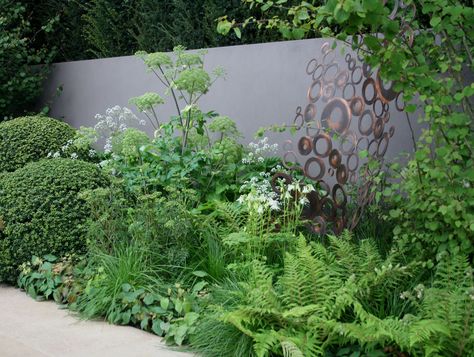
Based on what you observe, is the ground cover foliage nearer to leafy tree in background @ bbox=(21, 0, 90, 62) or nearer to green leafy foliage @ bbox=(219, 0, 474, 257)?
green leafy foliage @ bbox=(219, 0, 474, 257)

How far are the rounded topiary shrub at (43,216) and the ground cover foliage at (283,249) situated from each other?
0.08ft

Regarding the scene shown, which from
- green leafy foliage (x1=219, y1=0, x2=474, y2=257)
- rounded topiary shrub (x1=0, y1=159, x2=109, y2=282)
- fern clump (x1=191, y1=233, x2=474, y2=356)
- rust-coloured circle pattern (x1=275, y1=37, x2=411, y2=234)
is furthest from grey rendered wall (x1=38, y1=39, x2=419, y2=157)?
rounded topiary shrub (x1=0, y1=159, x2=109, y2=282)

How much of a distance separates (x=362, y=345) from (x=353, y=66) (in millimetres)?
2737

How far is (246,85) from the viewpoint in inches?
316

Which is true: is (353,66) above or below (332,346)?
above

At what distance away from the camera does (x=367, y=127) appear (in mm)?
6078

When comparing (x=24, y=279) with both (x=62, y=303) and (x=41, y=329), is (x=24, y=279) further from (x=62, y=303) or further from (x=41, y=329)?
(x=41, y=329)

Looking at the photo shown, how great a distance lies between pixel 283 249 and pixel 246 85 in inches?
123

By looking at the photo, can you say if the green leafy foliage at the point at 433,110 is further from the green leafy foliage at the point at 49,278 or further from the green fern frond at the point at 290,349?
the green leafy foliage at the point at 49,278

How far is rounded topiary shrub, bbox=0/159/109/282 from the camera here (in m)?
6.00

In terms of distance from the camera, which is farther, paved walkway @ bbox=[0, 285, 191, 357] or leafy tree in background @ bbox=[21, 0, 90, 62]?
leafy tree in background @ bbox=[21, 0, 90, 62]

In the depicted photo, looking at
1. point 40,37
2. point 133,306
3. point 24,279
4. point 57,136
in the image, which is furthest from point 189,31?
point 133,306

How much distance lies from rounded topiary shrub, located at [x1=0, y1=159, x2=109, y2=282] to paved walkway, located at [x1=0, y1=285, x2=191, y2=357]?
0.61m

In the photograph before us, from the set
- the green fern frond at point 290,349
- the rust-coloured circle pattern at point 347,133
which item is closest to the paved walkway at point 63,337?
the green fern frond at point 290,349
